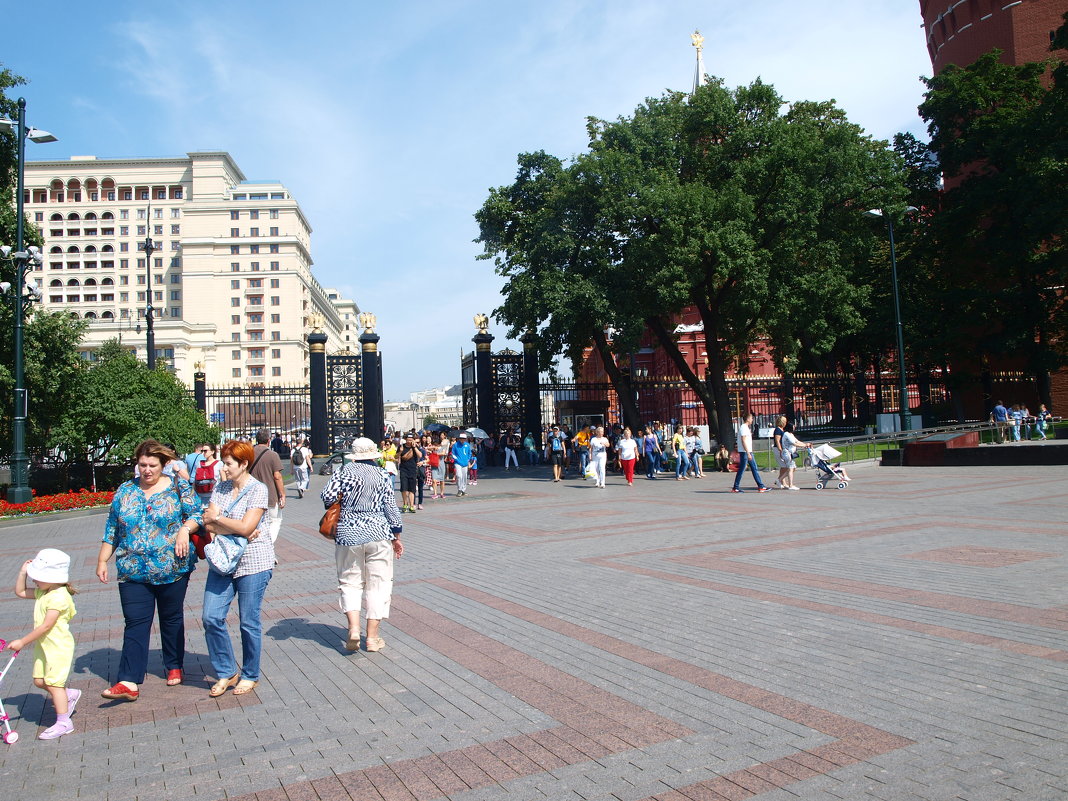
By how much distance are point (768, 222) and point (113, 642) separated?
22.8m

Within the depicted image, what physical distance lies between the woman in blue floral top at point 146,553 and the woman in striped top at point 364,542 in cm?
111

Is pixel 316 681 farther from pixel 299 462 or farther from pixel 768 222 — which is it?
pixel 768 222

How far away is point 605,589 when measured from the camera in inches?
316

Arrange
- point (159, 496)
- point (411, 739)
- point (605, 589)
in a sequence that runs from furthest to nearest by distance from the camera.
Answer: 1. point (605, 589)
2. point (159, 496)
3. point (411, 739)

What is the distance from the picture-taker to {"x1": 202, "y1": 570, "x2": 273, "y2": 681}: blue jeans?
540 cm

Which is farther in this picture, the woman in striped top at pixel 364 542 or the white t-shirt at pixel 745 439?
the white t-shirt at pixel 745 439

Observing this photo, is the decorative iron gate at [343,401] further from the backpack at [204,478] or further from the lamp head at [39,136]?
the backpack at [204,478]

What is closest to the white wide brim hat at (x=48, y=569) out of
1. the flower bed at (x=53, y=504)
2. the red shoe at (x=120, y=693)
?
the red shoe at (x=120, y=693)

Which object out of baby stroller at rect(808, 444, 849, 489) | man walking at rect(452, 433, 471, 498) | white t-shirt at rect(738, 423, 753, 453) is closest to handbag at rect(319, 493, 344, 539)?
white t-shirt at rect(738, 423, 753, 453)

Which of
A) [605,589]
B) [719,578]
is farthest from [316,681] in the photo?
[719,578]

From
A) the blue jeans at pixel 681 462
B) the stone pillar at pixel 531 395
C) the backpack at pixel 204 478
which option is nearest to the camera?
the backpack at pixel 204 478

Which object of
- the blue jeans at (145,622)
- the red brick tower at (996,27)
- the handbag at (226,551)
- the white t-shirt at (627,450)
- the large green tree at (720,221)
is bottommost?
the blue jeans at (145,622)

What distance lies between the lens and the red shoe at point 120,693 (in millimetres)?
5219

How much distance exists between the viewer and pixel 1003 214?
33750 mm
